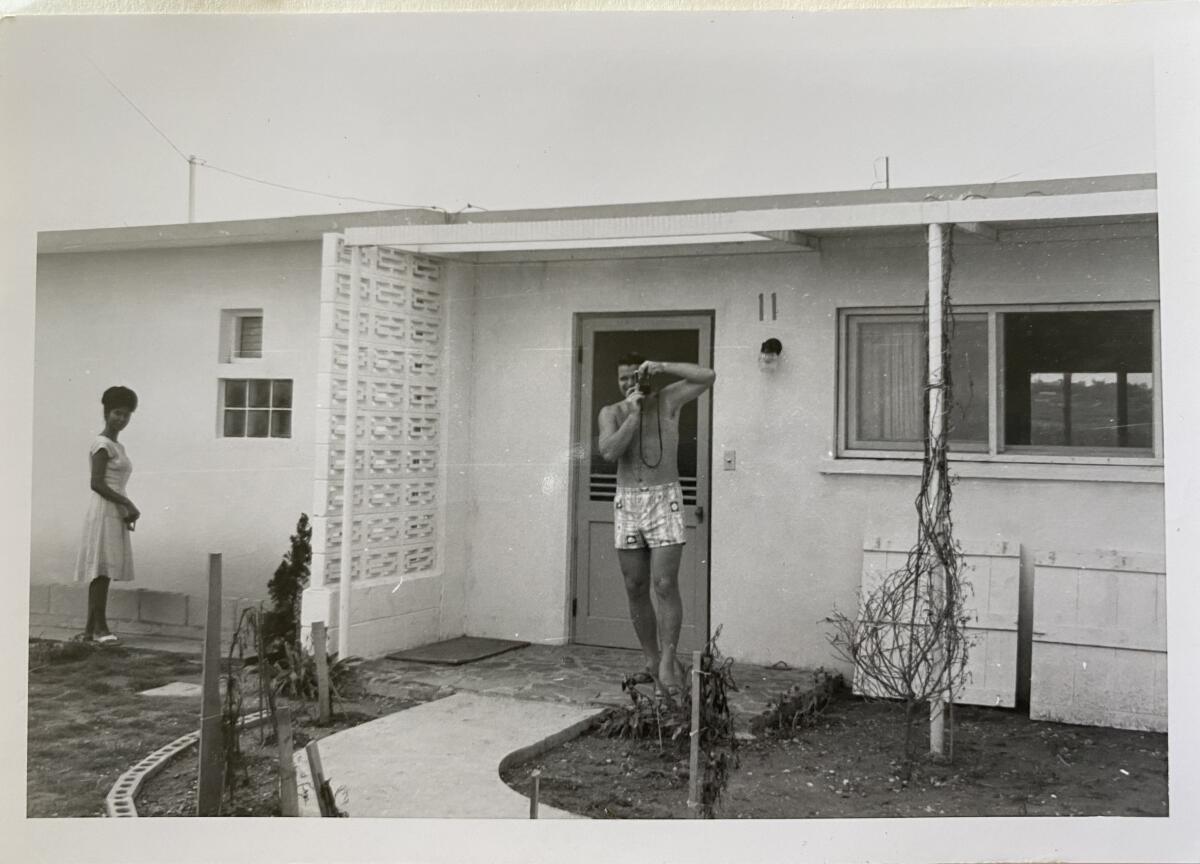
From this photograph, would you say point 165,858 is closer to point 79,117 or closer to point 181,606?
point 181,606

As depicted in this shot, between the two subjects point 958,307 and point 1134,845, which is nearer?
point 1134,845

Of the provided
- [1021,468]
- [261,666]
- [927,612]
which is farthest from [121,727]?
[1021,468]

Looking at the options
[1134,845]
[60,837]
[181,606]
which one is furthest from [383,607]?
[1134,845]

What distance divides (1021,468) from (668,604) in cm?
185

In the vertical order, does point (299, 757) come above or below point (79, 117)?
below

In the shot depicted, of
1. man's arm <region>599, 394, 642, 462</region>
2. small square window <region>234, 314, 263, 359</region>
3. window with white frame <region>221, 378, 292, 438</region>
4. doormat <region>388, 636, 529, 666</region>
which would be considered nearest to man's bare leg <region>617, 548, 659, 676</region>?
man's arm <region>599, 394, 642, 462</region>

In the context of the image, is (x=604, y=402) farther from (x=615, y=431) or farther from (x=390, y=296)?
(x=390, y=296)

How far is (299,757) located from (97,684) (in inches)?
44.7

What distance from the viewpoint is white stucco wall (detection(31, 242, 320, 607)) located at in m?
4.52

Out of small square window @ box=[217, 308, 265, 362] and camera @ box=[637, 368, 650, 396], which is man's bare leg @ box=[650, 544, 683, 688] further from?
small square window @ box=[217, 308, 265, 362]

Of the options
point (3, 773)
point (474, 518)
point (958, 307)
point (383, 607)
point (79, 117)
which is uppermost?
point (79, 117)

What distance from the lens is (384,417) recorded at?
538cm

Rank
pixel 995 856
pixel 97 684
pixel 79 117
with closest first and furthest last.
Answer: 1. pixel 995 856
2. pixel 79 117
3. pixel 97 684

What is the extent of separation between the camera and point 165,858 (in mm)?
4078
